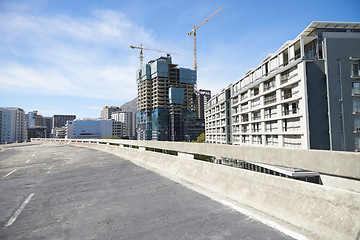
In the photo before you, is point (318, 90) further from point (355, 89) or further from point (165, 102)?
point (165, 102)

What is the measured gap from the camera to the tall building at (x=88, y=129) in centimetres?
17650

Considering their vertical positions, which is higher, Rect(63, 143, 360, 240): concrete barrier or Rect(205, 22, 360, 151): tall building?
Rect(205, 22, 360, 151): tall building

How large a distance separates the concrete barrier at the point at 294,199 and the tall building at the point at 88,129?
7421 inches

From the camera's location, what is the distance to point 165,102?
162 m

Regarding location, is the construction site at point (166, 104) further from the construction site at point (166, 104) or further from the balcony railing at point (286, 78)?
the balcony railing at point (286, 78)

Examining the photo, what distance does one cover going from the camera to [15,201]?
6.03 meters

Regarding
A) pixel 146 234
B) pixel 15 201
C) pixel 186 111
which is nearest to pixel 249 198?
pixel 146 234

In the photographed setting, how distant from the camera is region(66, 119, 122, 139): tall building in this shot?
176 meters

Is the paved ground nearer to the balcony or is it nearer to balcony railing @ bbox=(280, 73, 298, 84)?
balcony railing @ bbox=(280, 73, 298, 84)

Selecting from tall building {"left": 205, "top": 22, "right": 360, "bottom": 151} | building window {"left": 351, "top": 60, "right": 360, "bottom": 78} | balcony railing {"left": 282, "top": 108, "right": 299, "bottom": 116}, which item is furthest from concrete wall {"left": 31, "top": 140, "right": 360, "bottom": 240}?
building window {"left": 351, "top": 60, "right": 360, "bottom": 78}

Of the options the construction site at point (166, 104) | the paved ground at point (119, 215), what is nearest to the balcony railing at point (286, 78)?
the paved ground at point (119, 215)

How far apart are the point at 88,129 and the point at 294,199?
194448 mm

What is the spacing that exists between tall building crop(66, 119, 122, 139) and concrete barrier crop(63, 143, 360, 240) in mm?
188495

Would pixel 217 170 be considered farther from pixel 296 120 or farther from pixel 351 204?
pixel 296 120
